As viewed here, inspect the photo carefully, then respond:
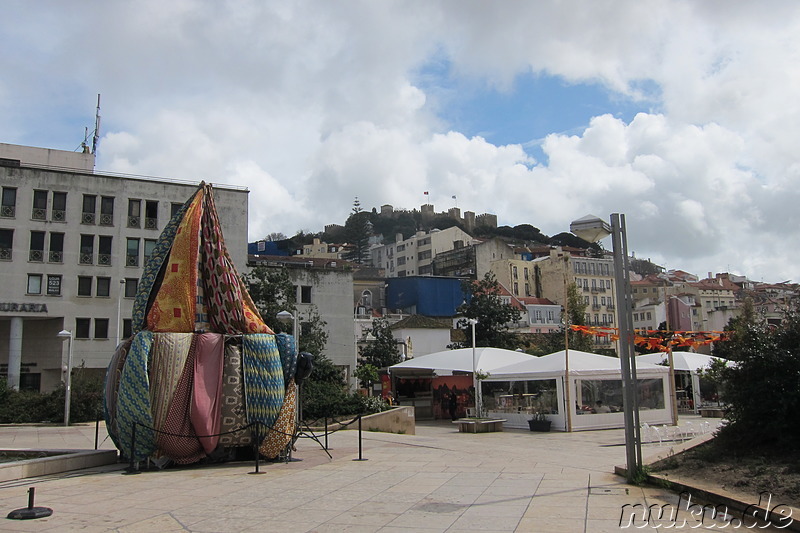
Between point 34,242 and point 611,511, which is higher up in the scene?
point 34,242

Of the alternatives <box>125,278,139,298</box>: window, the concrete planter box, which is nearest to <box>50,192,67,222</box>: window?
<box>125,278,139,298</box>: window

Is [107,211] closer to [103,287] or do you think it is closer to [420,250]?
[103,287]

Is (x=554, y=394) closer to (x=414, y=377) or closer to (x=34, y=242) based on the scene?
(x=414, y=377)

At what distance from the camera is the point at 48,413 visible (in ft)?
96.5

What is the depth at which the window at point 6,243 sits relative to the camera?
41.5 m

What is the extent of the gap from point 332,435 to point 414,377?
16.3 meters

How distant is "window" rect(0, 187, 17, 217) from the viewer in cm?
4190

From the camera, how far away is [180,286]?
13.9 metres

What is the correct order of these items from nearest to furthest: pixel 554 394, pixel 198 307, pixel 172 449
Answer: pixel 172 449 < pixel 198 307 < pixel 554 394

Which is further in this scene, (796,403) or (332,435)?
(332,435)

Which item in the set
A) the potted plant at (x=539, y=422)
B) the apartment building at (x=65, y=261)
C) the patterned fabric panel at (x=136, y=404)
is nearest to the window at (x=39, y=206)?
the apartment building at (x=65, y=261)

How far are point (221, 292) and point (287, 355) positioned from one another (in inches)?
74.0

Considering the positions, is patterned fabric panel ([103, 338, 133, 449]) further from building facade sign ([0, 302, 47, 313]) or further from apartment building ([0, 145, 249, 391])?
building facade sign ([0, 302, 47, 313])

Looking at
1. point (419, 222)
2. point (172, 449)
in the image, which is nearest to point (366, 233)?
point (419, 222)
